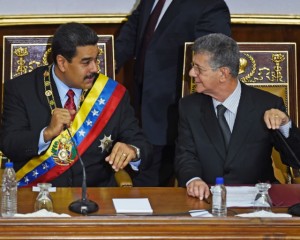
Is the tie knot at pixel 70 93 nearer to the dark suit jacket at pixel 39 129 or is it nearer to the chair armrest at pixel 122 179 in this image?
the dark suit jacket at pixel 39 129

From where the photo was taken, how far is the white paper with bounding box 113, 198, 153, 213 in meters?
2.50

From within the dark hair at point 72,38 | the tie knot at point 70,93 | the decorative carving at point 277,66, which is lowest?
the tie knot at point 70,93

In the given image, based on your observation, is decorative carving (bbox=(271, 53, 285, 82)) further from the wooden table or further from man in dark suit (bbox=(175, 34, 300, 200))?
the wooden table

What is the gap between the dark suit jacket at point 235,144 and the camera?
3.06m

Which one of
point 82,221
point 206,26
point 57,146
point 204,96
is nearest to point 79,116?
point 57,146

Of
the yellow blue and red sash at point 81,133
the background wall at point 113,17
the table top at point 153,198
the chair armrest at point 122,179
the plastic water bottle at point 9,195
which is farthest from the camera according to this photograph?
the background wall at point 113,17

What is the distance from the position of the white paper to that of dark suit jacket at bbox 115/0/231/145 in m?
1.03

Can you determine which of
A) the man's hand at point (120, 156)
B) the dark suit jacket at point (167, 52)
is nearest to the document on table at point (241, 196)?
the man's hand at point (120, 156)

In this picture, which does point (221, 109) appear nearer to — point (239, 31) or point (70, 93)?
point (70, 93)

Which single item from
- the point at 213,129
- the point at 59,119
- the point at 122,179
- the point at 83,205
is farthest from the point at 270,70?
the point at 83,205

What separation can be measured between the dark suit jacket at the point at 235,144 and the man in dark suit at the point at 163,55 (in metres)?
0.51

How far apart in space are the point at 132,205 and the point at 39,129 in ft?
2.40

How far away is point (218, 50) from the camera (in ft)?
10.1

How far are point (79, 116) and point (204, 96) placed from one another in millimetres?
473
